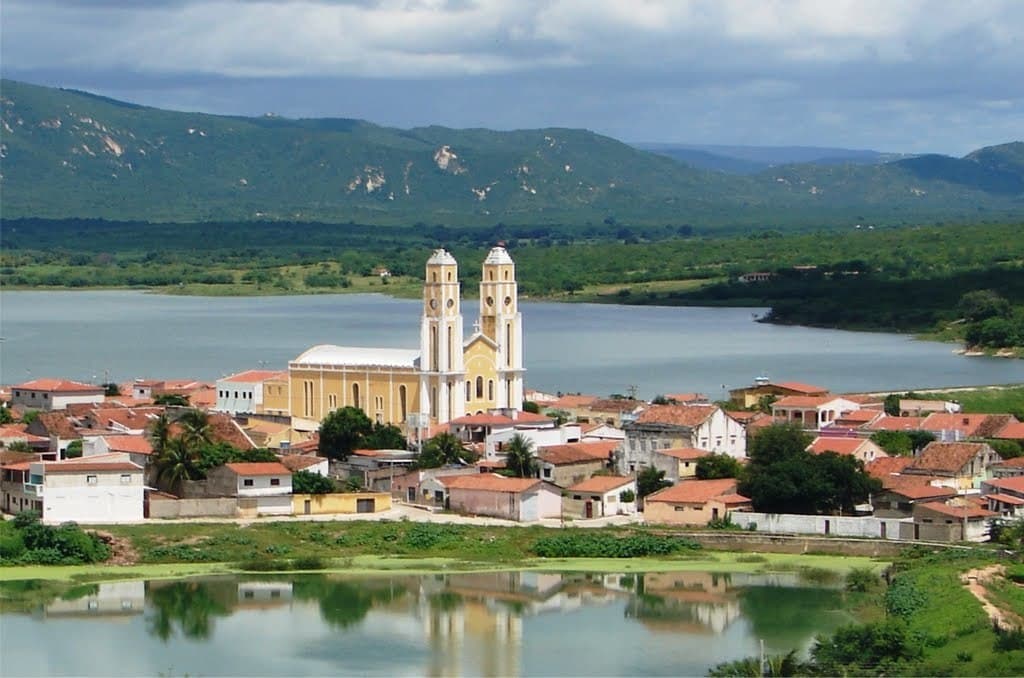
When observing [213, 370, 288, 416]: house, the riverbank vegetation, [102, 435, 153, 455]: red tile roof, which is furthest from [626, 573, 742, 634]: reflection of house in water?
the riverbank vegetation

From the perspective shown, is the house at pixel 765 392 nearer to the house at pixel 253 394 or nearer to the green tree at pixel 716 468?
the house at pixel 253 394

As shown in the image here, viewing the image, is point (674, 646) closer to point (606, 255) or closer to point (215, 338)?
point (215, 338)

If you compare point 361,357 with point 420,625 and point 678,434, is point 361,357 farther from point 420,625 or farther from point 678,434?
point 420,625

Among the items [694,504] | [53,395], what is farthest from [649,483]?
[53,395]

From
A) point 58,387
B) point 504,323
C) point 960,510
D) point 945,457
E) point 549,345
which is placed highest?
point 504,323

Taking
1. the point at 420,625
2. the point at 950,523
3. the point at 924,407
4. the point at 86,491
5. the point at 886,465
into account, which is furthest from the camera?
the point at 924,407

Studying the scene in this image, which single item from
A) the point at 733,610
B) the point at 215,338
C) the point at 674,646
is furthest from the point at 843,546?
the point at 215,338
